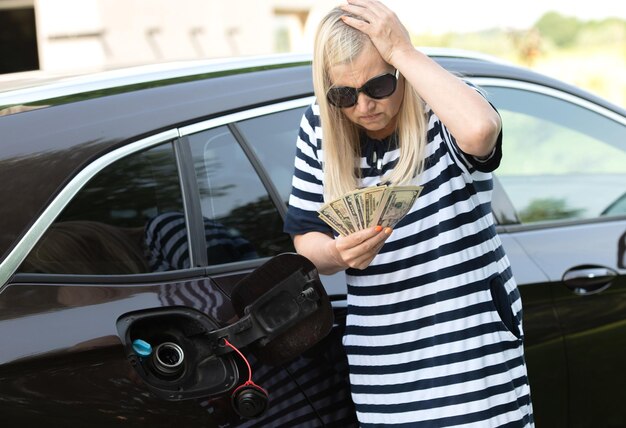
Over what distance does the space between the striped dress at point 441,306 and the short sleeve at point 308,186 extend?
0.40ft

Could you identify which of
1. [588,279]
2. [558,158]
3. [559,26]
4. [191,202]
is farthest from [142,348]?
[559,26]

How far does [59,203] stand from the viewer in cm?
219

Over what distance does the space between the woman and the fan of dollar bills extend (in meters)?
0.06

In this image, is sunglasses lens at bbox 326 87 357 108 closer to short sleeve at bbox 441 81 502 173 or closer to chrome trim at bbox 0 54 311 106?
short sleeve at bbox 441 81 502 173

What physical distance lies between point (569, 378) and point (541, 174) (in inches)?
45.8

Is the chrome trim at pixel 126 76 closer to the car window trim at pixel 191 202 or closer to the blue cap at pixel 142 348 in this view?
the car window trim at pixel 191 202

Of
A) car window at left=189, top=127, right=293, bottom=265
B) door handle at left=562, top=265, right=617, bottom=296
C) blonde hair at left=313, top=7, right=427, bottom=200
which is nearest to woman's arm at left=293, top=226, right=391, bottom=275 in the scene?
blonde hair at left=313, top=7, right=427, bottom=200

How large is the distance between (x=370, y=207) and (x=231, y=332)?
0.47m

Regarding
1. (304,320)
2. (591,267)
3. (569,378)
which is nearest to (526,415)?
(304,320)

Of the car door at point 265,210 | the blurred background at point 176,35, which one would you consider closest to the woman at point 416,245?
the car door at point 265,210

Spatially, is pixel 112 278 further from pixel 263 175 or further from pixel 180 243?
pixel 263 175

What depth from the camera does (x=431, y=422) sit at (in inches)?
89.2

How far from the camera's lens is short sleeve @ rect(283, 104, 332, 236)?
7.79 feet

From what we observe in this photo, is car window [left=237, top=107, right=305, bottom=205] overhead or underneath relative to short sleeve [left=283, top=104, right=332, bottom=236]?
overhead
